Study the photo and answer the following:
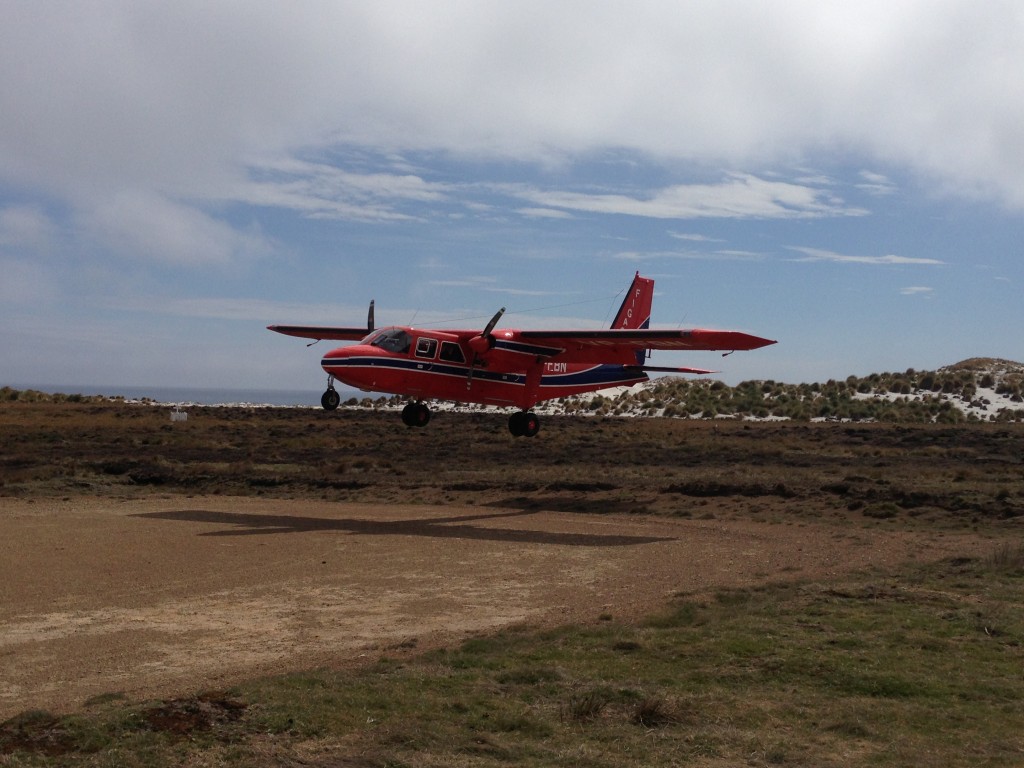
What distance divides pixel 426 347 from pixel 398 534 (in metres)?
6.96

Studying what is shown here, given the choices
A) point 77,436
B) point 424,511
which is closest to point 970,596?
point 424,511

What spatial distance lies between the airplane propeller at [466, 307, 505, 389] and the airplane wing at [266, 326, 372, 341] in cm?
692

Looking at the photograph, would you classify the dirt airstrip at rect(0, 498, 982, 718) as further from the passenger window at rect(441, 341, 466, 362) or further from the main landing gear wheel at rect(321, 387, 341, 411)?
the passenger window at rect(441, 341, 466, 362)

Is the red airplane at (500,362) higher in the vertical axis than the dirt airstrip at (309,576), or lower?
higher

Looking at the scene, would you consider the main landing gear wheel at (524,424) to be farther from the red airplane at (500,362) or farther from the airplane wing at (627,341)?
the airplane wing at (627,341)

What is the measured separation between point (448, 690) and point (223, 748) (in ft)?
9.08

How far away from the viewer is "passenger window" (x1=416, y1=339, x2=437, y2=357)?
29.4 metres

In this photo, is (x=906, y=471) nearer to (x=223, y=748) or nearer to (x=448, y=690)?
(x=448, y=690)

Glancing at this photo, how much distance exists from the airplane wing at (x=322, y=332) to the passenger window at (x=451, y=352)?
6820mm

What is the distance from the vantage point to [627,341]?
3030 cm

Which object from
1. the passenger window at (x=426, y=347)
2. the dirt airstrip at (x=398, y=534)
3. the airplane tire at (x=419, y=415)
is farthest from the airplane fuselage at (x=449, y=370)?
the dirt airstrip at (x=398, y=534)

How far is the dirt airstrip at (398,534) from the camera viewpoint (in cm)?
1393

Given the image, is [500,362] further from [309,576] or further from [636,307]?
[309,576]

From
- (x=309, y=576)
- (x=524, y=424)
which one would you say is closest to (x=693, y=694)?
(x=309, y=576)
